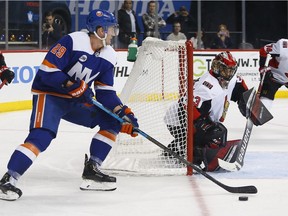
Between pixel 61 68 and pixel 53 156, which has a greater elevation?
pixel 61 68

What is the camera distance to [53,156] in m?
5.75

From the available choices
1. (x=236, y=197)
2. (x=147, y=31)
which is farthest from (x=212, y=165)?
(x=147, y=31)

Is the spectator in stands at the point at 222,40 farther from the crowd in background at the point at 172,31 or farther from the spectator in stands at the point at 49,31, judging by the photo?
the spectator in stands at the point at 49,31

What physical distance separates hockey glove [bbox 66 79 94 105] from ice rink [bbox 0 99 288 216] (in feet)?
1.61

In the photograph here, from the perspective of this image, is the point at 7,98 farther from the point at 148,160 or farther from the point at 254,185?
the point at 254,185

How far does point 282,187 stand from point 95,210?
1.11 metres

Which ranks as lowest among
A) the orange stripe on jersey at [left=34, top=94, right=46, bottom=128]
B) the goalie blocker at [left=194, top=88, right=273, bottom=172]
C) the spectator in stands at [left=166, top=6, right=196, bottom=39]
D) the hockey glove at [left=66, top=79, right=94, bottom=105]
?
the goalie blocker at [left=194, top=88, right=273, bottom=172]

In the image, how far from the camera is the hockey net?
510 cm

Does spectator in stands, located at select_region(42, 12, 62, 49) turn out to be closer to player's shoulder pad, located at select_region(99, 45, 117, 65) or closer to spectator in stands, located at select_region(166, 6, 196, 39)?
spectator in stands, located at select_region(166, 6, 196, 39)

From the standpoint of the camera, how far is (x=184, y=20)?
11.5 m

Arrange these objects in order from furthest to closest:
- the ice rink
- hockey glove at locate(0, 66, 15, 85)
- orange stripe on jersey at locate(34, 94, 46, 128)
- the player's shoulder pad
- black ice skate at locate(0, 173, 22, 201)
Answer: hockey glove at locate(0, 66, 15, 85), the player's shoulder pad, orange stripe on jersey at locate(34, 94, 46, 128), black ice skate at locate(0, 173, 22, 201), the ice rink

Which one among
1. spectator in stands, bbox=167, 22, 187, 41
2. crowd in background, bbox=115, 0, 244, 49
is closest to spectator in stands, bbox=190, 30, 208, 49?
crowd in background, bbox=115, 0, 244, 49

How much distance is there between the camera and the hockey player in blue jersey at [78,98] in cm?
419

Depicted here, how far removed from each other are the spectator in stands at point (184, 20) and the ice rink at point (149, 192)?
17.7 feet
